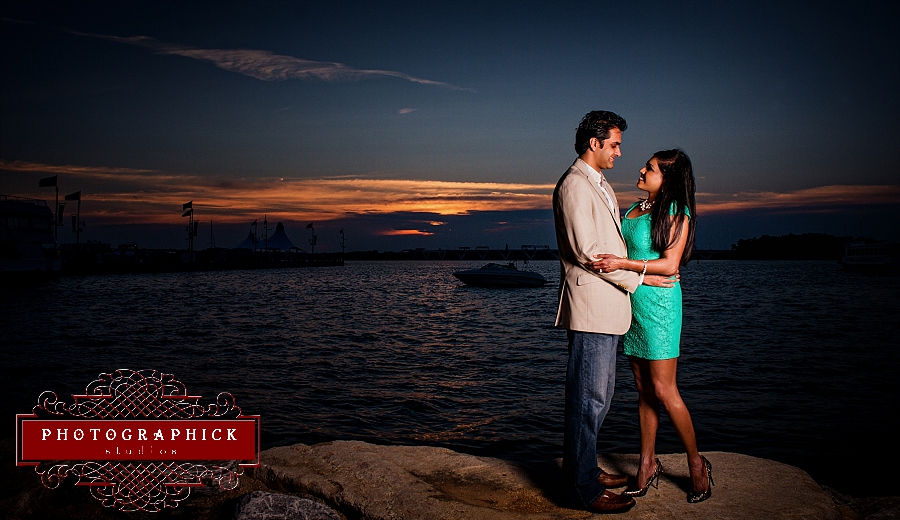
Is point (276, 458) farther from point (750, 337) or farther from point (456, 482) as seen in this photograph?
point (750, 337)

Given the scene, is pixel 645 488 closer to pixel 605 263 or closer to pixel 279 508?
pixel 605 263

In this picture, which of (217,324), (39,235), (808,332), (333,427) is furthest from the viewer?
(39,235)

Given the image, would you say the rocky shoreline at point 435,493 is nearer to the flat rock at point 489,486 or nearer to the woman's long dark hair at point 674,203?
the flat rock at point 489,486

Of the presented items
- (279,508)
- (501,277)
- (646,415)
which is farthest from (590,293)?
(501,277)

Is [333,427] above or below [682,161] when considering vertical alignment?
below

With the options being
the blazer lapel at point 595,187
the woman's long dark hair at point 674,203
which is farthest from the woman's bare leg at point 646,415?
the blazer lapel at point 595,187

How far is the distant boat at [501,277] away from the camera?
54.0 meters

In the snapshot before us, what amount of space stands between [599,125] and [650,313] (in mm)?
1255

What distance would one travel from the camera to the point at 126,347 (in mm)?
18062

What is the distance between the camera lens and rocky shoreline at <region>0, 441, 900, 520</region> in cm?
358

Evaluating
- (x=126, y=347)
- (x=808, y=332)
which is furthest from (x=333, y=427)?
(x=808, y=332)

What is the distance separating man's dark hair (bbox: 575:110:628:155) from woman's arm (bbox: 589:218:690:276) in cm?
72

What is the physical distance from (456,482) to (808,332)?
930 inches

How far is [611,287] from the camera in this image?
3.45 metres
